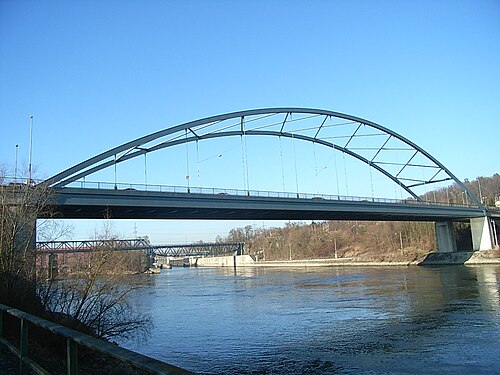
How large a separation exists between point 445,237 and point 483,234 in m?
5.72

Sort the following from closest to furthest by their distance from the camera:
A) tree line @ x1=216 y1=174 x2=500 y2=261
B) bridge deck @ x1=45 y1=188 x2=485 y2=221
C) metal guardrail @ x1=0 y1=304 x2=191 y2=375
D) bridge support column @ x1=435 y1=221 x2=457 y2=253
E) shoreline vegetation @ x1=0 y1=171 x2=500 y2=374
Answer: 1. metal guardrail @ x1=0 y1=304 x2=191 y2=375
2. shoreline vegetation @ x1=0 y1=171 x2=500 y2=374
3. bridge deck @ x1=45 y1=188 x2=485 y2=221
4. bridge support column @ x1=435 y1=221 x2=457 y2=253
5. tree line @ x1=216 y1=174 x2=500 y2=261

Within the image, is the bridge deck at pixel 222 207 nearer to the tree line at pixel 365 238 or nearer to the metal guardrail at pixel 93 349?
the tree line at pixel 365 238

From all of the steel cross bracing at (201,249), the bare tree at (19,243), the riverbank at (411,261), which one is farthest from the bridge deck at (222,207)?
the steel cross bracing at (201,249)

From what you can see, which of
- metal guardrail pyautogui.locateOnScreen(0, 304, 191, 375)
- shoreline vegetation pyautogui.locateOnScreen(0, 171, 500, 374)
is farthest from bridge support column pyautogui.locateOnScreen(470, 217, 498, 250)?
metal guardrail pyautogui.locateOnScreen(0, 304, 191, 375)

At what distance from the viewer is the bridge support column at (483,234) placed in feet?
206

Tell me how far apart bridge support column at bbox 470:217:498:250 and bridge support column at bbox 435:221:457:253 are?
10.3ft

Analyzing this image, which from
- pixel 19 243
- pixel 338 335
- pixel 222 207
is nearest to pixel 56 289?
pixel 19 243

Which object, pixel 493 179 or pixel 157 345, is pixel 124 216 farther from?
pixel 493 179

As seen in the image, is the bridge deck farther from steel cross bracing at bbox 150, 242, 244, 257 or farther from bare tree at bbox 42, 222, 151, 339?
steel cross bracing at bbox 150, 242, 244, 257

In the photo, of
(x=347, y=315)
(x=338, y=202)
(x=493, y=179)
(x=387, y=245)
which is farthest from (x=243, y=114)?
(x=493, y=179)

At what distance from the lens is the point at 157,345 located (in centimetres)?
1680

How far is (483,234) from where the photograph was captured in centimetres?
6347

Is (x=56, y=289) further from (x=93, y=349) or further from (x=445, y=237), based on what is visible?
(x=445, y=237)

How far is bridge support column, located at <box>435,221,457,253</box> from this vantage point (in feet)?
220
